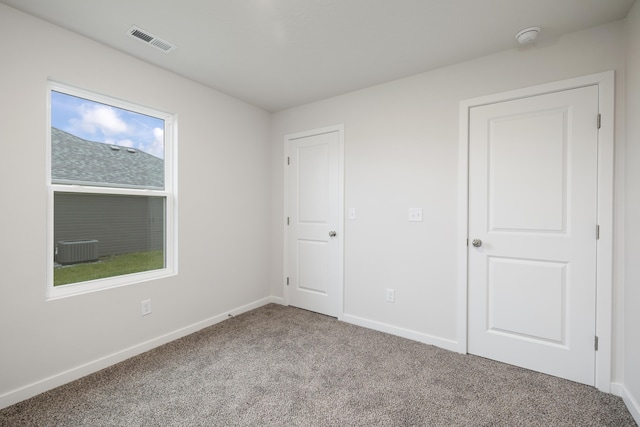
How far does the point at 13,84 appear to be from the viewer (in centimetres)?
178

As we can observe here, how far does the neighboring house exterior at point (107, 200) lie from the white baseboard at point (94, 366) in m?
0.80

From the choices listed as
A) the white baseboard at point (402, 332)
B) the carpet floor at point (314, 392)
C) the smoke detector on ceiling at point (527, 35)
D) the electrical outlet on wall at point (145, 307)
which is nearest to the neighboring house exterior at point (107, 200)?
the electrical outlet on wall at point (145, 307)

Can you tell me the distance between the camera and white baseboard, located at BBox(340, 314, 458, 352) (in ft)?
8.06

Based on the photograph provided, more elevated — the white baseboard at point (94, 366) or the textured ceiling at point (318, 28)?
the textured ceiling at point (318, 28)

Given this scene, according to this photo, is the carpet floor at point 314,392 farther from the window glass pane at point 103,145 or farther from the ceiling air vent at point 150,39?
the ceiling air vent at point 150,39

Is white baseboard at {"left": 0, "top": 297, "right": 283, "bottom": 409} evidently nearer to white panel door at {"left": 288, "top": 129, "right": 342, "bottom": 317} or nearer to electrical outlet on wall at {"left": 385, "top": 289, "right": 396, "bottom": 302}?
white panel door at {"left": 288, "top": 129, "right": 342, "bottom": 317}

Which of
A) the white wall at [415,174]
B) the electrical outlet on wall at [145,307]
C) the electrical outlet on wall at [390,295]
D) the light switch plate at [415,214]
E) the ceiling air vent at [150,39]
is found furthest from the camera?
the electrical outlet on wall at [390,295]

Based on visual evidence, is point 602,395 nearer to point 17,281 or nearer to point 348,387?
point 348,387

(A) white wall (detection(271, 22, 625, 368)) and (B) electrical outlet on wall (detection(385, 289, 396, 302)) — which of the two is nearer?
(A) white wall (detection(271, 22, 625, 368))

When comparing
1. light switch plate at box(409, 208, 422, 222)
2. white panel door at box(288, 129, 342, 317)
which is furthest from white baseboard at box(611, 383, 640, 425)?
white panel door at box(288, 129, 342, 317)

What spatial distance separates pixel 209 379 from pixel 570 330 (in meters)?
2.56

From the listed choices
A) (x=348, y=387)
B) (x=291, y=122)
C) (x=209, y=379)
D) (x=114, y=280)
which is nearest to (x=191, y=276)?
(x=114, y=280)

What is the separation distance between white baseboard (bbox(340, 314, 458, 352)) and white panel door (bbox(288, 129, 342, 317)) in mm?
255

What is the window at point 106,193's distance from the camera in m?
2.04
